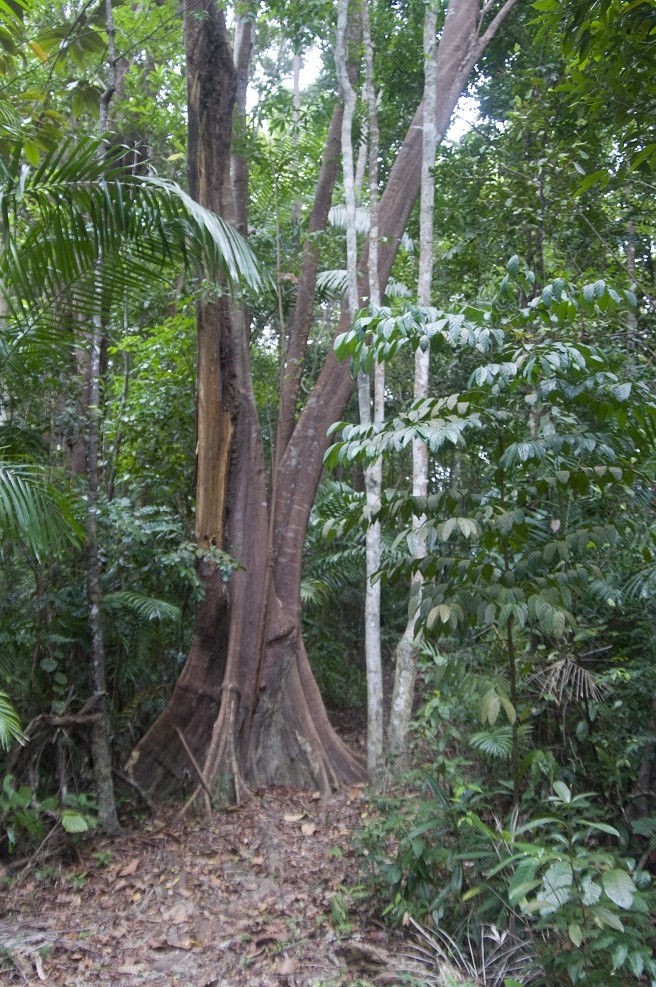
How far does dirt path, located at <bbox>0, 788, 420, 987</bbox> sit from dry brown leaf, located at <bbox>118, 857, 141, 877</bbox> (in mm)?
10

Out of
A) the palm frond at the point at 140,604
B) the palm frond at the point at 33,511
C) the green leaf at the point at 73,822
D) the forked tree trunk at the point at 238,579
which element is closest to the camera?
the palm frond at the point at 33,511

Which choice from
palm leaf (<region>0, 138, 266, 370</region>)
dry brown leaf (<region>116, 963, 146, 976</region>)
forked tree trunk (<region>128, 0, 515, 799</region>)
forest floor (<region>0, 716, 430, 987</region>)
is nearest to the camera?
forest floor (<region>0, 716, 430, 987</region>)

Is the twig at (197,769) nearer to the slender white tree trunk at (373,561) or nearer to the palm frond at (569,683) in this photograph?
the slender white tree trunk at (373,561)

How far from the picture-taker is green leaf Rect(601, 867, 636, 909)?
10.5ft

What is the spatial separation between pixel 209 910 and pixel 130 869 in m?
0.73

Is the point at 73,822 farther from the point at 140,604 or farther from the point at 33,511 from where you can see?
the point at 33,511

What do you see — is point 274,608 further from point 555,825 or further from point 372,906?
point 555,825

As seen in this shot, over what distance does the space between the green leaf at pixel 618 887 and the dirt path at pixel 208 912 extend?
132cm

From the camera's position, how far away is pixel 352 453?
13.6 ft

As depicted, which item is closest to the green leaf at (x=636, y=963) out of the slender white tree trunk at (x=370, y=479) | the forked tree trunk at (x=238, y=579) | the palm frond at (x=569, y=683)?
the palm frond at (x=569, y=683)

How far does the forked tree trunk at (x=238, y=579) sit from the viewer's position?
23.4 feet

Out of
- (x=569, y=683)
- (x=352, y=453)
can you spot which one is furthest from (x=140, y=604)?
(x=569, y=683)

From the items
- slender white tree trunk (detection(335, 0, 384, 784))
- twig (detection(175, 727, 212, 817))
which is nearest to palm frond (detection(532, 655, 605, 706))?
slender white tree trunk (detection(335, 0, 384, 784))

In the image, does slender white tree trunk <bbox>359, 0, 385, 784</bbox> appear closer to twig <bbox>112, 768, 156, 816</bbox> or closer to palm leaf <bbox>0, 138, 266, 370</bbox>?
twig <bbox>112, 768, 156, 816</bbox>
